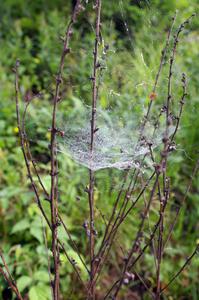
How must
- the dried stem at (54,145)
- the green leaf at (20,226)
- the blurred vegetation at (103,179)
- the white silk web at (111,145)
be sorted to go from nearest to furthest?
the dried stem at (54,145) < the white silk web at (111,145) < the blurred vegetation at (103,179) < the green leaf at (20,226)

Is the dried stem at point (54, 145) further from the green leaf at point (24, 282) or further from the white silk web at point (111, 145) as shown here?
the green leaf at point (24, 282)

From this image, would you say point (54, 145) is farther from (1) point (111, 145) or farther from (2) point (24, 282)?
(2) point (24, 282)

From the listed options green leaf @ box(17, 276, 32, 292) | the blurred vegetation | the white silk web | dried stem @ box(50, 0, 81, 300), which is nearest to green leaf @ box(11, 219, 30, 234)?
the blurred vegetation

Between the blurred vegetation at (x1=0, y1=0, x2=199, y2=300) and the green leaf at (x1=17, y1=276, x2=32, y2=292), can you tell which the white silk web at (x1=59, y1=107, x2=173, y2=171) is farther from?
the green leaf at (x1=17, y1=276, x2=32, y2=292)

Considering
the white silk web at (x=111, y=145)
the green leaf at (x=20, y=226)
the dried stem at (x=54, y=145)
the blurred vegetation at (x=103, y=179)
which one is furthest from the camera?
the green leaf at (x=20, y=226)

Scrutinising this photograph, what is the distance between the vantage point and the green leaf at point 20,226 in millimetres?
2647

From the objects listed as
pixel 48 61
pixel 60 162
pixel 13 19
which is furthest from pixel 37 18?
pixel 60 162

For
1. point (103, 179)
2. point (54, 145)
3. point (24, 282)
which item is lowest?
point (24, 282)

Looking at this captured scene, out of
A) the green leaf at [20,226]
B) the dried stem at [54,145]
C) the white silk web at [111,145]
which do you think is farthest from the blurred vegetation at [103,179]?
the dried stem at [54,145]

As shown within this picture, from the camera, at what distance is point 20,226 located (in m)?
2.69

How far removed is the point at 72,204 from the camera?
2998 millimetres

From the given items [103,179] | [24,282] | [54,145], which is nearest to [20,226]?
[24,282]

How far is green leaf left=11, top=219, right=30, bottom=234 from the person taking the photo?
2.65 metres

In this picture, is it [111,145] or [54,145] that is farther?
[111,145]
